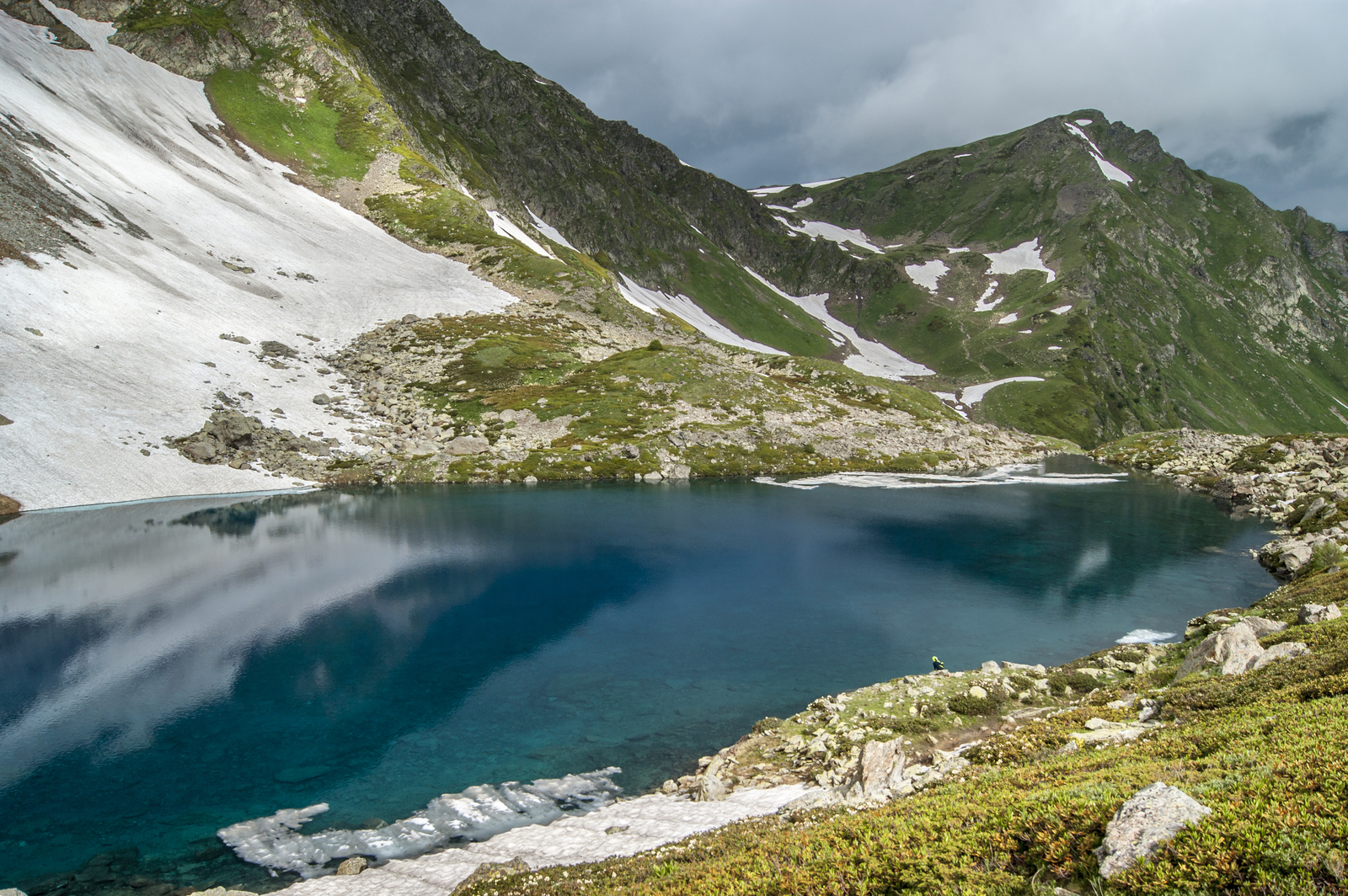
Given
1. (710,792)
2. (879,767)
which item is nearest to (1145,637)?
(879,767)

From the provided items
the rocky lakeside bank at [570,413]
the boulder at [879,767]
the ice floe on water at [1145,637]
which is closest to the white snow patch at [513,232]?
the rocky lakeside bank at [570,413]

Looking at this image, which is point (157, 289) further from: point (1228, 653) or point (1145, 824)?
point (1228, 653)

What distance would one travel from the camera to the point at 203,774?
78.4 feet

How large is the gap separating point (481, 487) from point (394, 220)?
98.0 metres

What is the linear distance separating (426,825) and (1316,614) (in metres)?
33.9

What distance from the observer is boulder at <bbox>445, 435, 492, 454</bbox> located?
90.3 meters

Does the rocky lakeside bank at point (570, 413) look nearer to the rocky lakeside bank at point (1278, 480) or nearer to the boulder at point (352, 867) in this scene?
the rocky lakeside bank at point (1278, 480)

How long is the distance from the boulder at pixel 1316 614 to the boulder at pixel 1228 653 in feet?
13.3

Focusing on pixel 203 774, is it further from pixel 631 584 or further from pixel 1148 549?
pixel 1148 549

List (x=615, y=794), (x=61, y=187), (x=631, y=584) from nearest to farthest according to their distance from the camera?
1. (x=615, y=794)
2. (x=631, y=584)
3. (x=61, y=187)

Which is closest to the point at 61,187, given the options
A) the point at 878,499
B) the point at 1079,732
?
the point at 878,499

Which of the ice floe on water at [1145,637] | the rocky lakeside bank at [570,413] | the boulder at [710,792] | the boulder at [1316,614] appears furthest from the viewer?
the rocky lakeside bank at [570,413]

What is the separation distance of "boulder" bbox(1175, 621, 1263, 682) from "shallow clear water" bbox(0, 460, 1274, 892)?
42.7ft

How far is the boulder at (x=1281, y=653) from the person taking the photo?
18953 millimetres
